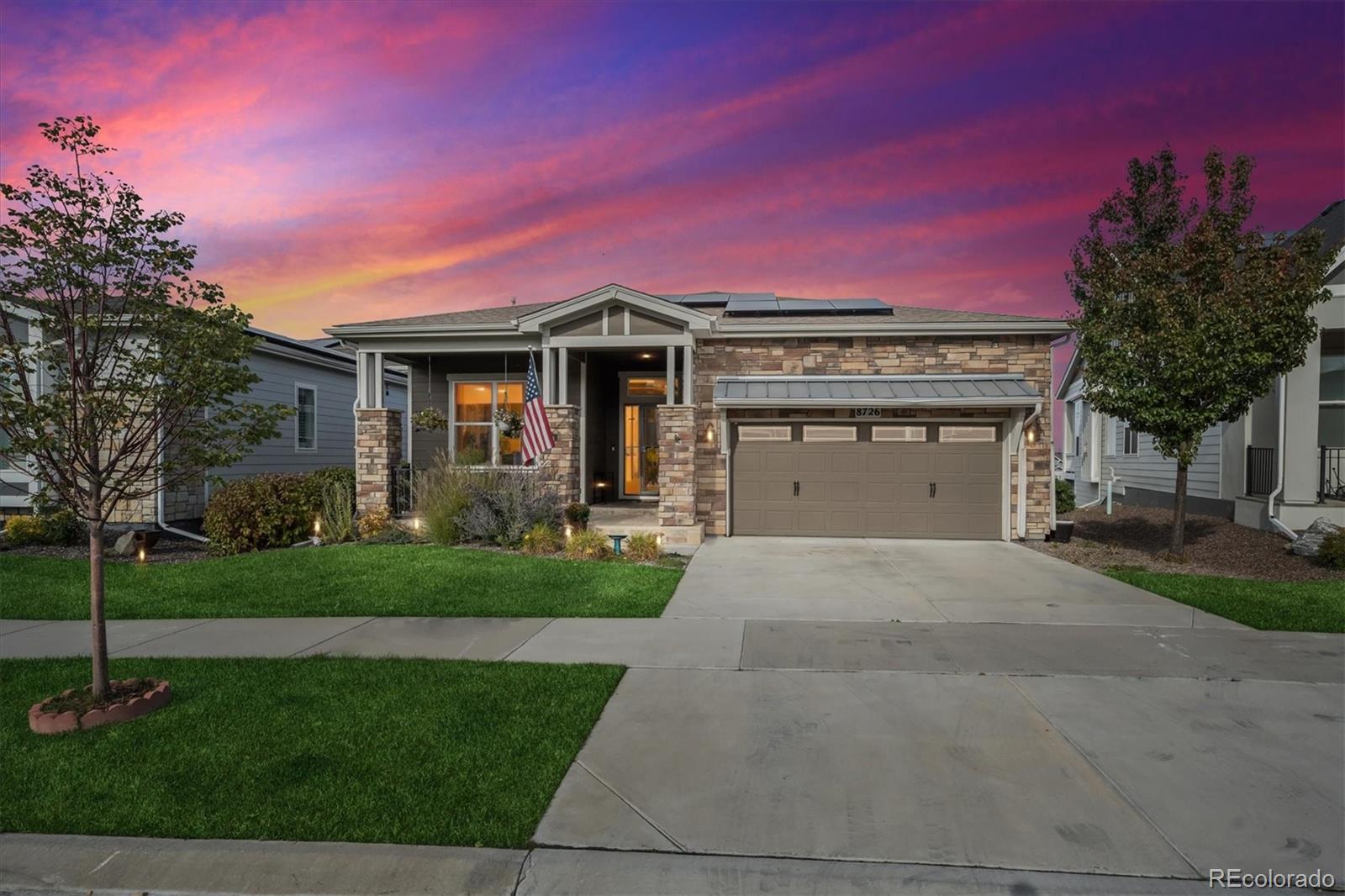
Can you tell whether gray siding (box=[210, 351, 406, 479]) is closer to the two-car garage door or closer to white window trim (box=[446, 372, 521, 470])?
white window trim (box=[446, 372, 521, 470])

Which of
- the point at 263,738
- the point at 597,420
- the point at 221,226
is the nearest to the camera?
the point at 263,738

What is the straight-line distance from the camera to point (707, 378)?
45.3 ft

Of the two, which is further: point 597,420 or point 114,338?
point 597,420

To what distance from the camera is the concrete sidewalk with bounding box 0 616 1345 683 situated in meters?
5.53

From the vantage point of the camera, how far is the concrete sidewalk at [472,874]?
2.76 m

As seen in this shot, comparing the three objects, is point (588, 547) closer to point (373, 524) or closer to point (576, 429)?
point (576, 429)

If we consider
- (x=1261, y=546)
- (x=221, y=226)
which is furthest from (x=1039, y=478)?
(x=221, y=226)

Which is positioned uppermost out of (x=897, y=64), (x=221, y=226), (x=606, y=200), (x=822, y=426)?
(x=897, y=64)

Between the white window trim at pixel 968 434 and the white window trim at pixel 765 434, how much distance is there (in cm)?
293

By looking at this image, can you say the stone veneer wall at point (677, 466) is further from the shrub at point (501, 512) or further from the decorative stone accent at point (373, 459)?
the decorative stone accent at point (373, 459)

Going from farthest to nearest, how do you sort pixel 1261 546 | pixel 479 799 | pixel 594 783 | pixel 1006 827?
pixel 1261 546, pixel 594 783, pixel 479 799, pixel 1006 827

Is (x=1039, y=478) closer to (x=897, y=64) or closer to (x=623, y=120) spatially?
(x=897, y=64)

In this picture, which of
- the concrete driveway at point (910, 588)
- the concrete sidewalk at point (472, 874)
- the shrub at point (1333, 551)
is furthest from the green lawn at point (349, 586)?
the shrub at point (1333, 551)

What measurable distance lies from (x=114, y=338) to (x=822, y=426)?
1113 cm
